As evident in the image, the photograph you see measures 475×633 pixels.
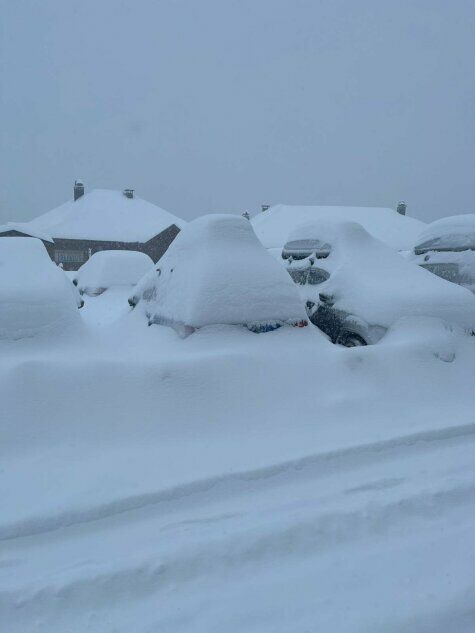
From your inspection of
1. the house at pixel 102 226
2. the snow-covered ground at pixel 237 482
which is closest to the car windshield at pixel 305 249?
the snow-covered ground at pixel 237 482

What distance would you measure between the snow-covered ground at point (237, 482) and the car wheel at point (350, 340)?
460 mm

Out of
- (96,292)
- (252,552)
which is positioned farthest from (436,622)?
→ (96,292)

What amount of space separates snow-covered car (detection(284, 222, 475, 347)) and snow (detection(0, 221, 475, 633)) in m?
0.29

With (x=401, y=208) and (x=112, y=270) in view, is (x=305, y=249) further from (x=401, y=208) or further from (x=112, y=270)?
(x=401, y=208)

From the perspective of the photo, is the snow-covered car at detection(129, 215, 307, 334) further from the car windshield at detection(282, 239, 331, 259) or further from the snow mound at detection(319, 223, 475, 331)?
the car windshield at detection(282, 239, 331, 259)

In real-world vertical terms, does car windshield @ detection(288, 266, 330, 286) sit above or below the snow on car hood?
above

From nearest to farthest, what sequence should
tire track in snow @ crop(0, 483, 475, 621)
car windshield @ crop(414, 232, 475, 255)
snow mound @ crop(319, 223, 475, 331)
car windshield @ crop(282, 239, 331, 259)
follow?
tire track in snow @ crop(0, 483, 475, 621), snow mound @ crop(319, 223, 475, 331), car windshield @ crop(282, 239, 331, 259), car windshield @ crop(414, 232, 475, 255)

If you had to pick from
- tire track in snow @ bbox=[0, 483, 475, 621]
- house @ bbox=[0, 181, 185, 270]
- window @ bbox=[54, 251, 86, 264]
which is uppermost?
tire track in snow @ bbox=[0, 483, 475, 621]

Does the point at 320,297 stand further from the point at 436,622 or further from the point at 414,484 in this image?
the point at 436,622

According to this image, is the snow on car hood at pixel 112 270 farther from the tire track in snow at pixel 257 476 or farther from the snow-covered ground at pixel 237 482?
the tire track in snow at pixel 257 476

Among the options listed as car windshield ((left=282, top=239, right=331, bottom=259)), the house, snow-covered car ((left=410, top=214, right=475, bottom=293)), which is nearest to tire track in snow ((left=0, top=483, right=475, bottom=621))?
car windshield ((left=282, top=239, right=331, bottom=259))

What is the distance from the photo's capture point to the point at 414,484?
3246 millimetres

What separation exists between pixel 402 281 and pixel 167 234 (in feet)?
96.4

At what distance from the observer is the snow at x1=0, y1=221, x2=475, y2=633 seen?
221cm
